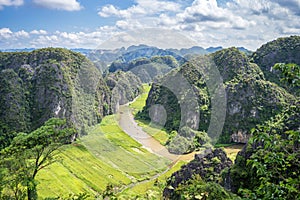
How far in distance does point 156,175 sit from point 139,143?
1224 centimetres

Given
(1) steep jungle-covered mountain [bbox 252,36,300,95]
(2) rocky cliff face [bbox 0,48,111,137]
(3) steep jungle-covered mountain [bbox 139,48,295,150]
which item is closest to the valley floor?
(3) steep jungle-covered mountain [bbox 139,48,295,150]

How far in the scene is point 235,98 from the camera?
55312 millimetres

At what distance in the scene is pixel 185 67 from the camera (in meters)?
68.8

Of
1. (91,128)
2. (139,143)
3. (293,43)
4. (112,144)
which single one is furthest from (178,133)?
(293,43)

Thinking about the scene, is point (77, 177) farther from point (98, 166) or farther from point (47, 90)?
point (47, 90)

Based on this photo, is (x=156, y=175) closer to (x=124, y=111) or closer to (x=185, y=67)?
(x=185, y=67)

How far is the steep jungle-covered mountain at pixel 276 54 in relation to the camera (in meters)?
65.1

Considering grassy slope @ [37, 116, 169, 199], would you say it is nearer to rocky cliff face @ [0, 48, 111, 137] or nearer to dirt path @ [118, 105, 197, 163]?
dirt path @ [118, 105, 197, 163]

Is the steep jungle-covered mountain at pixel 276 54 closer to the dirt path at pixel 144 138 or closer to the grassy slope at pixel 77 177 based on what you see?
the dirt path at pixel 144 138

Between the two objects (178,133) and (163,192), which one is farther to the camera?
(178,133)

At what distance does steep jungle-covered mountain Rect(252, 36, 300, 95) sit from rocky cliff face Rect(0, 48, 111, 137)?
40226 millimetres

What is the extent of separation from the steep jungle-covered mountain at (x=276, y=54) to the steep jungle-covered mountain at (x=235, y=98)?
5.51m

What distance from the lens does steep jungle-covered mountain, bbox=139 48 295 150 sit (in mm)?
52812

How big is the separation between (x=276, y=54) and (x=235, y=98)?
2124cm
